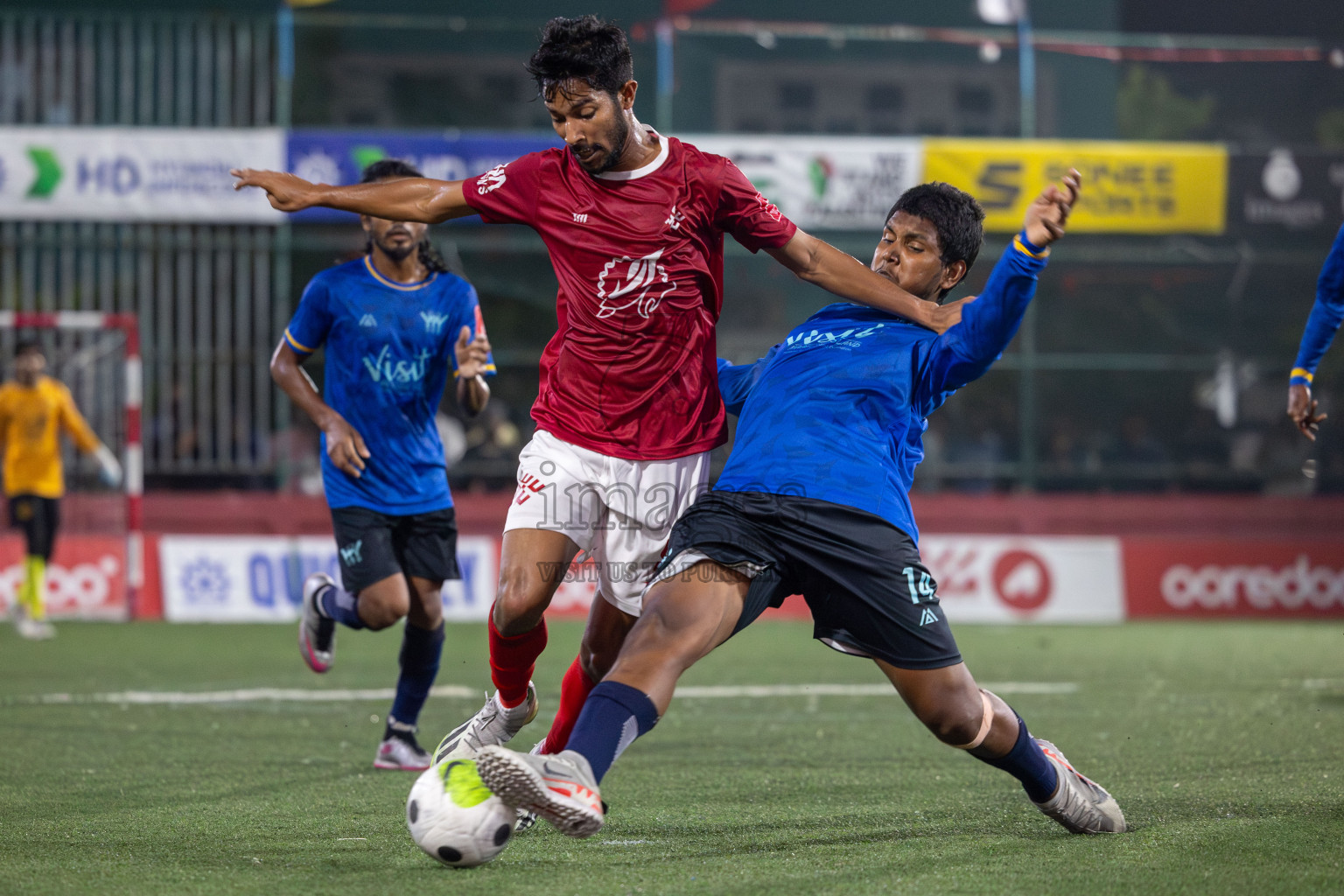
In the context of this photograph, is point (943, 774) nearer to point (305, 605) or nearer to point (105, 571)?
point (305, 605)

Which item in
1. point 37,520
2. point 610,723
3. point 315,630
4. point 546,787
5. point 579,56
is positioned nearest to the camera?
point 546,787

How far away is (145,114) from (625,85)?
1494 centimetres

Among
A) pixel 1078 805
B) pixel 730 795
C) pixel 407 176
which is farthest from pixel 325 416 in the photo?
pixel 1078 805

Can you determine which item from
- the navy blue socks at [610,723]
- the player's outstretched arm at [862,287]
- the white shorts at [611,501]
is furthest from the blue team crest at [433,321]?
the navy blue socks at [610,723]

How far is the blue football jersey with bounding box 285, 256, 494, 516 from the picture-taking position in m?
6.17

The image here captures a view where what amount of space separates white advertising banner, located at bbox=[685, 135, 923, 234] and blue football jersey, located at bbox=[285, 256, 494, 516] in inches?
424

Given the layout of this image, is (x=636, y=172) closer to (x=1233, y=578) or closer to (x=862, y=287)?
(x=862, y=287)

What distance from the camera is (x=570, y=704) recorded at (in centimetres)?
477

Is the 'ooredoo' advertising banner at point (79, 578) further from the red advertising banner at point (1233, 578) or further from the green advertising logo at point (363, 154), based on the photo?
the red advertising banner at point (1233, 578)

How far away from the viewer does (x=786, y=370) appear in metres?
4.20

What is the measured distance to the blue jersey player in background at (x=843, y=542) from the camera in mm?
3650

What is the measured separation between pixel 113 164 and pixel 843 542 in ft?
47.2

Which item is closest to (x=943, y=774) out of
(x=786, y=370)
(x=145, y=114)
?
(x=786, y=370)

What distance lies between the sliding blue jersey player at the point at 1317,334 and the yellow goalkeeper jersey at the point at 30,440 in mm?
10279
